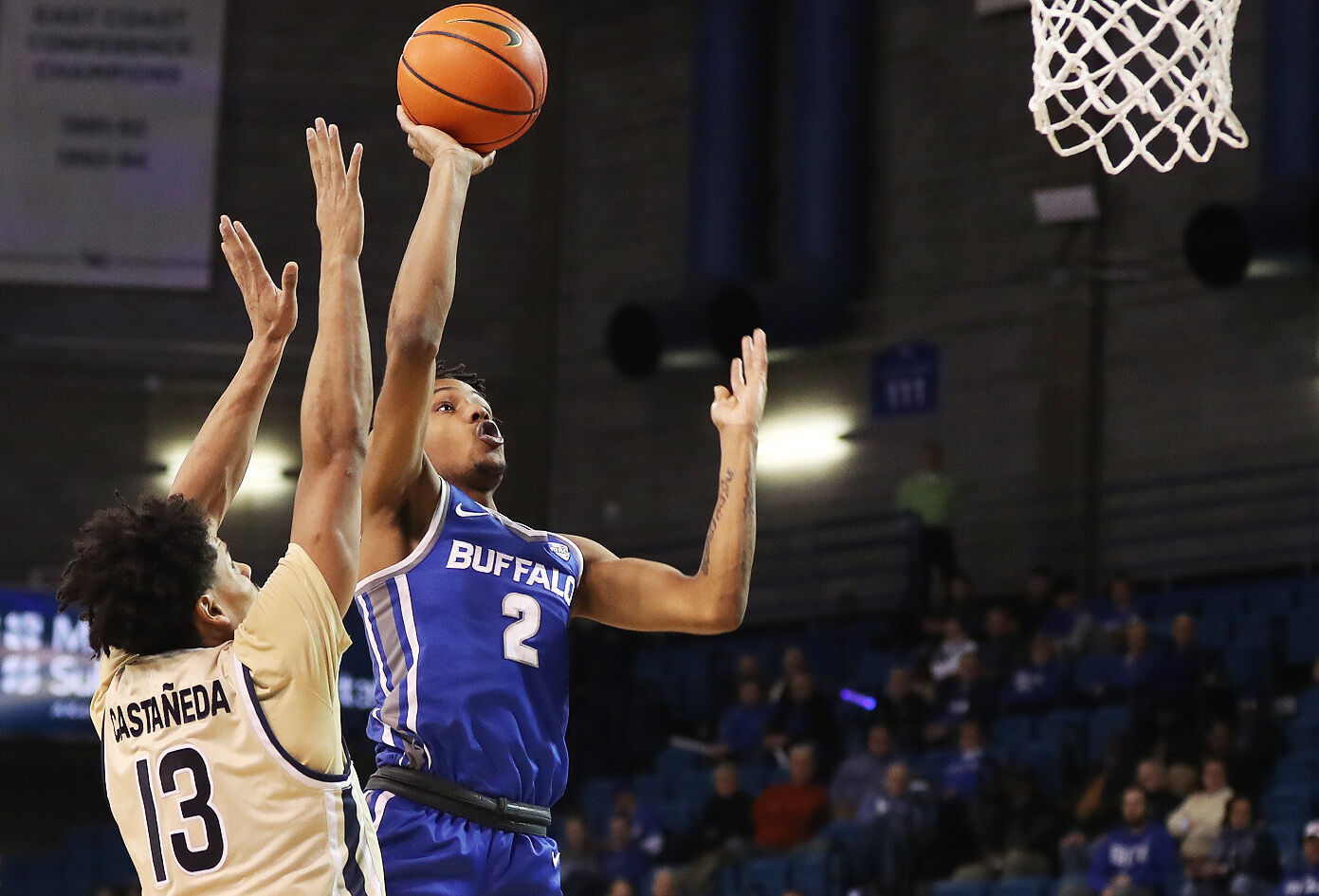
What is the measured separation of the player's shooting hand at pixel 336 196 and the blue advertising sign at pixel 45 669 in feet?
41.2

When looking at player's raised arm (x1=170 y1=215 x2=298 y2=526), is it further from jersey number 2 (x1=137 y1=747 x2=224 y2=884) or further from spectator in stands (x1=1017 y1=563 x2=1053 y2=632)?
spectator in stands (x1=1017 y1=563 x2=1053 y2=632)

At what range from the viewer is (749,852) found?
12.6m

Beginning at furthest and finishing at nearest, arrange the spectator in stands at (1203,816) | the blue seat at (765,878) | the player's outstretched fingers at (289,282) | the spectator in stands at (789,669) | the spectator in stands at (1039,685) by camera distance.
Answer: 1. the spectator in stands at (789,669)
2. the spectator in stands at (1039,685)
3. the blue seat at (765,878)
4. the spectator in stands at (1203,816)
5. the player's outstretched fingers at (289,282)

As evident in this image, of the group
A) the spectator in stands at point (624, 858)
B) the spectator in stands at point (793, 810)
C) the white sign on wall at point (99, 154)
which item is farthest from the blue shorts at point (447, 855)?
the white sign on wall at point (99, 154)

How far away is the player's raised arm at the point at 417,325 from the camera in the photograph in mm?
4250

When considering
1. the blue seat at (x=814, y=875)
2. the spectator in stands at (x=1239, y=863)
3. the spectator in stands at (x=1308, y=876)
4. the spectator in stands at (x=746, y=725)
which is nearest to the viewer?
the spectator in stands at (x=1308, y=876)

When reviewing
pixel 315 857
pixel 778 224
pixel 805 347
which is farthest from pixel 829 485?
pixel 315 857

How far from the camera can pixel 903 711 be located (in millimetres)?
13508

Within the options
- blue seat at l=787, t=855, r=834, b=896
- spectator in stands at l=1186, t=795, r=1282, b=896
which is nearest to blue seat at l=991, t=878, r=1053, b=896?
spectator in stands at l=1186, t=795, r=1282, b=896

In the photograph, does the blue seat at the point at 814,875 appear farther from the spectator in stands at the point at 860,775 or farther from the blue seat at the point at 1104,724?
the blue seat at the point at 1104,724

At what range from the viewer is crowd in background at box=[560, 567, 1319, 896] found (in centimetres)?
1086

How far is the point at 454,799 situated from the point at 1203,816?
738 cm

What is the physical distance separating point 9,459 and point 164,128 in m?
3.48

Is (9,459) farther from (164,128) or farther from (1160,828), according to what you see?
(1160,828)
